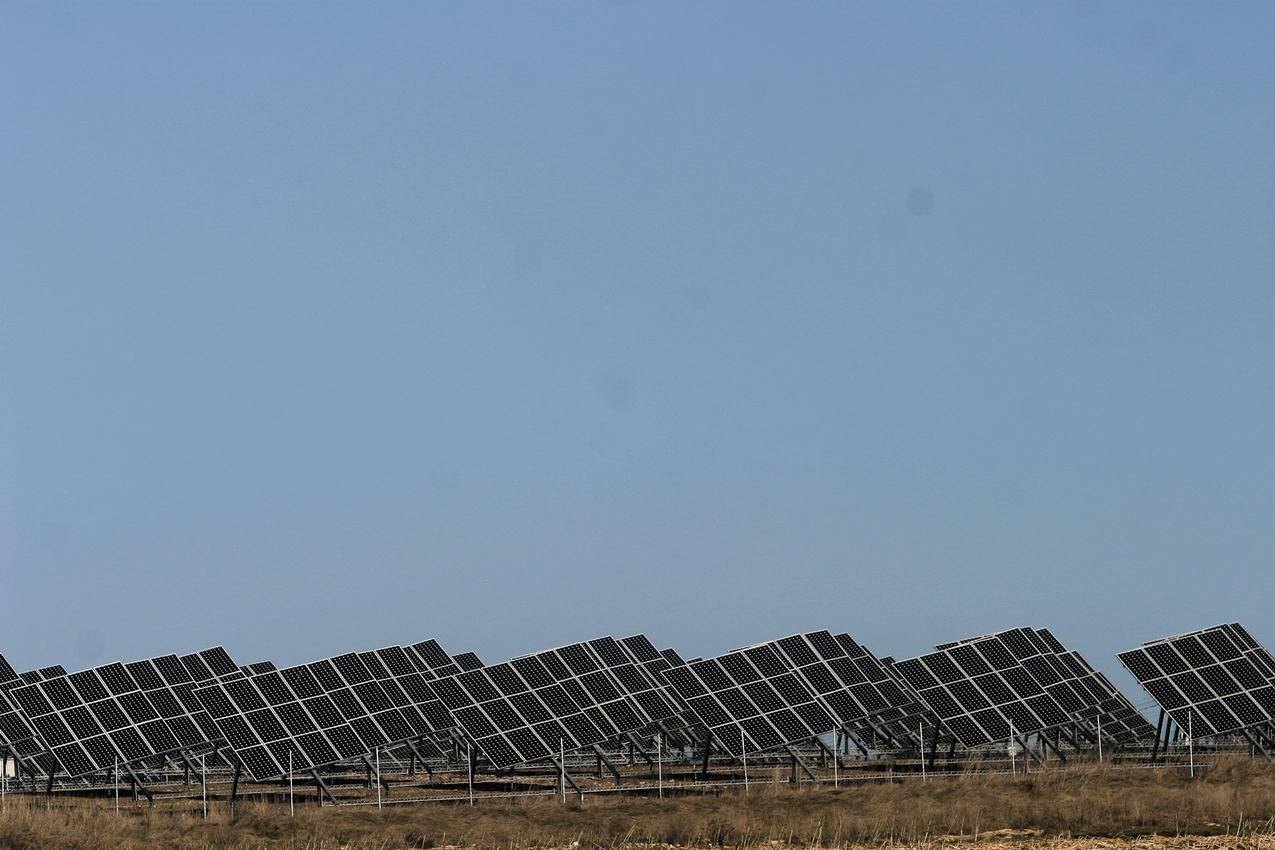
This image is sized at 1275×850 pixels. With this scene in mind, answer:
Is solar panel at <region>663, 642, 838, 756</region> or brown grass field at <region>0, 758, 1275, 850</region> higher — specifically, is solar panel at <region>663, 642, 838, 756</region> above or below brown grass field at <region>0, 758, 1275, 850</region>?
above

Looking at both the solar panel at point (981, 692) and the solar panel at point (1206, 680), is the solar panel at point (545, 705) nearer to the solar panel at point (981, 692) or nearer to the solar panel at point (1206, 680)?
the solar panel at point (981, 692)

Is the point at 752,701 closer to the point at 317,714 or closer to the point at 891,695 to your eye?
the point at 891,695

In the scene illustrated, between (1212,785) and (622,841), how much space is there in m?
11.4

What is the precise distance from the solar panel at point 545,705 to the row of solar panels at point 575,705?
42 millimetres

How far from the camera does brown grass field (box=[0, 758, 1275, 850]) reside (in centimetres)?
3080

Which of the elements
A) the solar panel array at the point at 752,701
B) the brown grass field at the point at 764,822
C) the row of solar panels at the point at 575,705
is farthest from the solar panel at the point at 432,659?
the brown grass field at the point at 764,822

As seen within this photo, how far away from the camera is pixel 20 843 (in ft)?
102

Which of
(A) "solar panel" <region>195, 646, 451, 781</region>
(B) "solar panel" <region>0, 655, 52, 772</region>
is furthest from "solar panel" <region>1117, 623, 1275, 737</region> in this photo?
(B) "solar panel" <region>0, 655, 52, 772</region>

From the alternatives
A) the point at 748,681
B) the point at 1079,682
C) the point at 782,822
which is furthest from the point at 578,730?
the point at 1079,682

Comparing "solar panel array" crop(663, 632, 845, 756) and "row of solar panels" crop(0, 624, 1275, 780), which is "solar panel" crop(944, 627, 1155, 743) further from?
"solar panel array" crop(663, 632, 845, 756)

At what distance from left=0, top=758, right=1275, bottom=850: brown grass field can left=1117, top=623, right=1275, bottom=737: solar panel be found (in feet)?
14.7

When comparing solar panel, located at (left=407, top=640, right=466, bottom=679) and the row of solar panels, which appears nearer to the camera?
the row of solar panels

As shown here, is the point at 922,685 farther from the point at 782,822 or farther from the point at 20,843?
the point at 20,843

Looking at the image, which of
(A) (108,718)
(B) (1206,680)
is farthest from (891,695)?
(A) (108,718)
